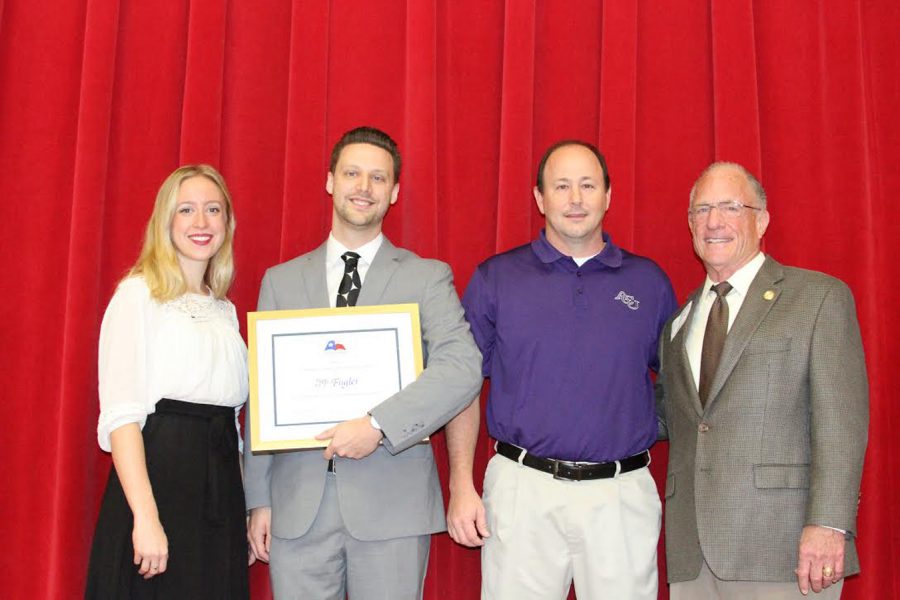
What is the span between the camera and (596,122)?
9.34 feet

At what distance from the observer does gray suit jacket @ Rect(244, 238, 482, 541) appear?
2.03 metres

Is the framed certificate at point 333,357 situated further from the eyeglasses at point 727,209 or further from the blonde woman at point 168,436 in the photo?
the eyeglasses at point 727,209

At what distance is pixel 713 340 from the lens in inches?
85.9

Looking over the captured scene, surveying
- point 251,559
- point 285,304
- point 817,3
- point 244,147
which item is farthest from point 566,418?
point 817,3

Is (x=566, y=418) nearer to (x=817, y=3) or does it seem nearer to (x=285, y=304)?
(x=285, y=304)

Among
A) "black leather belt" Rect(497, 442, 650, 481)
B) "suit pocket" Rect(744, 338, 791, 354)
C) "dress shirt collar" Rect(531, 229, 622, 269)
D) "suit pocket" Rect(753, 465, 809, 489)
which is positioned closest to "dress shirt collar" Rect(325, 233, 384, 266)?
"dress shirt collar" Rect(531, 229, 622, 269)

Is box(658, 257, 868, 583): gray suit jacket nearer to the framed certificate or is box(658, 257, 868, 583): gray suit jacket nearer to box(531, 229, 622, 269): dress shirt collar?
box(531, 229, 622, 269): dress shirt collar

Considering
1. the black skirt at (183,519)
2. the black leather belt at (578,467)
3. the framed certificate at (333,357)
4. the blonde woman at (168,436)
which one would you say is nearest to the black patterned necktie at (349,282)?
the framed certificate at (333,357)

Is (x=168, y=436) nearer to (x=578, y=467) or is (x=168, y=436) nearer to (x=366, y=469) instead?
(x=366, y=469)

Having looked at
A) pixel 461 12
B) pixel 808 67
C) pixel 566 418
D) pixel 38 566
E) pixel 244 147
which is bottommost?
pixel 38 566

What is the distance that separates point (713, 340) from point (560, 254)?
502mm

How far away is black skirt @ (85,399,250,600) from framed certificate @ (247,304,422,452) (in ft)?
0.59

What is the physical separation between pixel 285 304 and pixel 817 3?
7.10ft

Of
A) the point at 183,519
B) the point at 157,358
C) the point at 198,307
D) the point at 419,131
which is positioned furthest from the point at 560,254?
the point at 183,519
